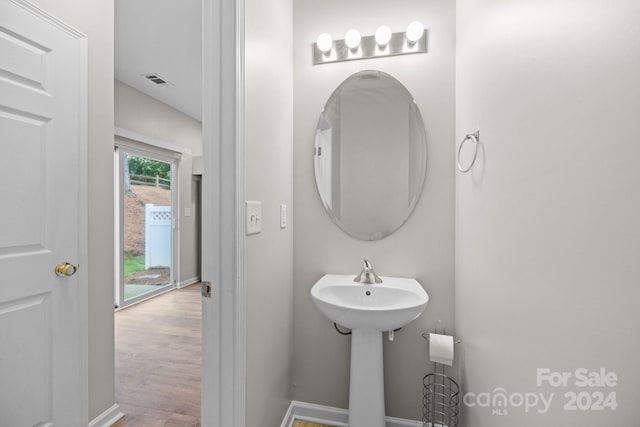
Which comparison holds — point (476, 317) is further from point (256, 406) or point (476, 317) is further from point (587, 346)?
point (256, 406)

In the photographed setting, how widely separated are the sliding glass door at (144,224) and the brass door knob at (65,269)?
7.68ft

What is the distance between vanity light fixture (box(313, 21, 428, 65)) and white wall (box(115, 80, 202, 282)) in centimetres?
276

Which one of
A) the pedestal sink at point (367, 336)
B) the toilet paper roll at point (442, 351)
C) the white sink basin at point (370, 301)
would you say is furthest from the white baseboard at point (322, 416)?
the white sink basin at point (370, 301)

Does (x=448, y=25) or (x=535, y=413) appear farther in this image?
(x=448, y=25)

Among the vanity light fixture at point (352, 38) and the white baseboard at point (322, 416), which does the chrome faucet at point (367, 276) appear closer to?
the white baseboard at point (322, 416)

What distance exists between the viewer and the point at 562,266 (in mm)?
645

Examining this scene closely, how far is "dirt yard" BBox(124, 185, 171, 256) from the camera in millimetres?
3672

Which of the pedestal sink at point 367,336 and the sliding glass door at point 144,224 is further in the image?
the sliding glass door at point 144,224

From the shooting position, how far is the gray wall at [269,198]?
114 centimetres

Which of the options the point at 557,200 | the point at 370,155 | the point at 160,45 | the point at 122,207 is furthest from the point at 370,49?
the point at 122,207

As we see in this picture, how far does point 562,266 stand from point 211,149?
41.0 inches

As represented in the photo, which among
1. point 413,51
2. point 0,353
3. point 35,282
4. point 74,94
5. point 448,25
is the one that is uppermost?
point 448,25

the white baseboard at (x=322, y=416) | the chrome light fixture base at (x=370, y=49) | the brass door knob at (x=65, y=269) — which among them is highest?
the chrome light fixture base at (x=370, y=49)

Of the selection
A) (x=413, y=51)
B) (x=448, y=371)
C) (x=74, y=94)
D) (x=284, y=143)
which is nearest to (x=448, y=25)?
(x=413, y=51)
